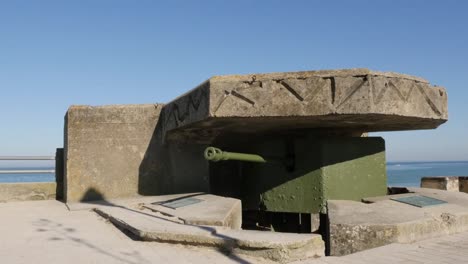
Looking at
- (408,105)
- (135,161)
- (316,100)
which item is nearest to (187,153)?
(135,161)

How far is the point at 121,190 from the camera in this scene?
7379 mm

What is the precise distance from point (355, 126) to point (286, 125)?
108 centimetres

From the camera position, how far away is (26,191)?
800 cm

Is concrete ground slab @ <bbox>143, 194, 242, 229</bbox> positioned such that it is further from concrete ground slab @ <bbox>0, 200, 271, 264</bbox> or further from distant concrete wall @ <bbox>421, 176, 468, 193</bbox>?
distant concrete wall @ <bbox>421, 176, 468, 193</bbox>

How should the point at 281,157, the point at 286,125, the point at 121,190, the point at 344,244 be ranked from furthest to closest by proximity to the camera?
the point at 121,190 < the point at 281,157 < the point at 286,125 < the point at 344,244

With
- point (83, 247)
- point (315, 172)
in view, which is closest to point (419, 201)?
point (315, 172)

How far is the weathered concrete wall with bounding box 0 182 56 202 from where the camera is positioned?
7816mm

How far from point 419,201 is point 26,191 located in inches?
263

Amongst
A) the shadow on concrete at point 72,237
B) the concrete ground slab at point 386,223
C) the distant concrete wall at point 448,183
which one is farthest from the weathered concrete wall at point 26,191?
the distant concrete wall at point 448,183

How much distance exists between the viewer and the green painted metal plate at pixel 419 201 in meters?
5.35

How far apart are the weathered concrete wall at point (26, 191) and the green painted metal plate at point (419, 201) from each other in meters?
6.13

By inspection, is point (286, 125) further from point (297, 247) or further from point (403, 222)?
point (297, 247)

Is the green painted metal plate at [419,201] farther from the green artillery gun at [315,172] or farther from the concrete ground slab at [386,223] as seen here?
the green artillery gun at [315,172]

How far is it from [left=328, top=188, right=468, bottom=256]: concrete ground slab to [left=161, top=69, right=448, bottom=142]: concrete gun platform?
1103 millimetres
